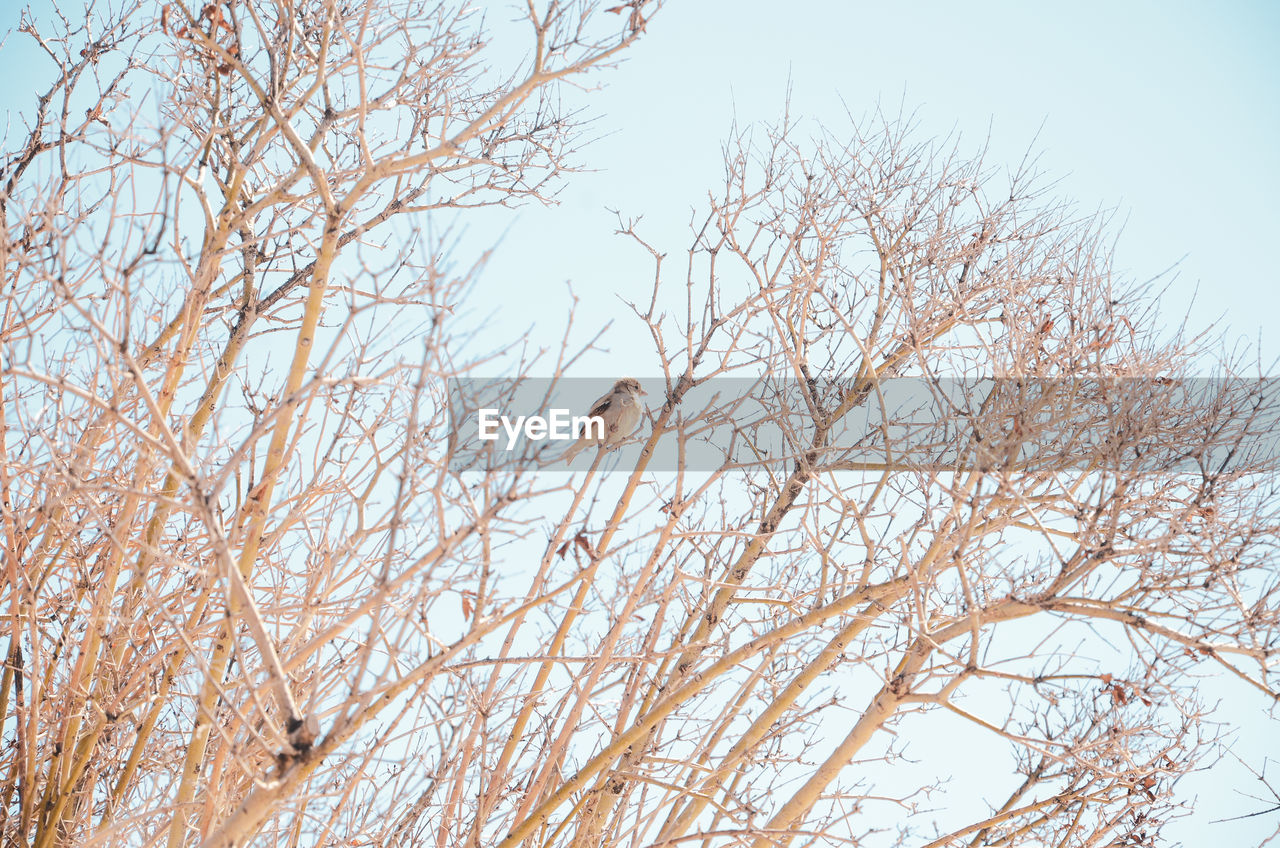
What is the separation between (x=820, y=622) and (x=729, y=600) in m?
1.02

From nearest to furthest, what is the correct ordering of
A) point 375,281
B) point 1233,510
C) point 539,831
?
point 375,281 → point 1233,510 → point 539,831

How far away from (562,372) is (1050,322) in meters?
2.82

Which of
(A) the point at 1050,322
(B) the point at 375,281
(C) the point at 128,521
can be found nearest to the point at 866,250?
(A) the point at 1050,322

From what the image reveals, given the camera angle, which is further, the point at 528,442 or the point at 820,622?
the point at 820,622

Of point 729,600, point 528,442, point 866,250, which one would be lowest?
point 729,600

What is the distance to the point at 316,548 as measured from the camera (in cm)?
481

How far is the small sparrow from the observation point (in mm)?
6333

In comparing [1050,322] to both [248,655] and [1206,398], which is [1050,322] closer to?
[1206,398]

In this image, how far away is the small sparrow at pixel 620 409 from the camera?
633cm

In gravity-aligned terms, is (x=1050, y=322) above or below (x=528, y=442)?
above

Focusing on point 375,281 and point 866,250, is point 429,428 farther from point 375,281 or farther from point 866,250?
point 866,250

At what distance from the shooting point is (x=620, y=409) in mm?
6355

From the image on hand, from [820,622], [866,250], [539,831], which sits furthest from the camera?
[866,250]

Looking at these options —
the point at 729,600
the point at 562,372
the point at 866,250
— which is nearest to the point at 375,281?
the point at 562,372
